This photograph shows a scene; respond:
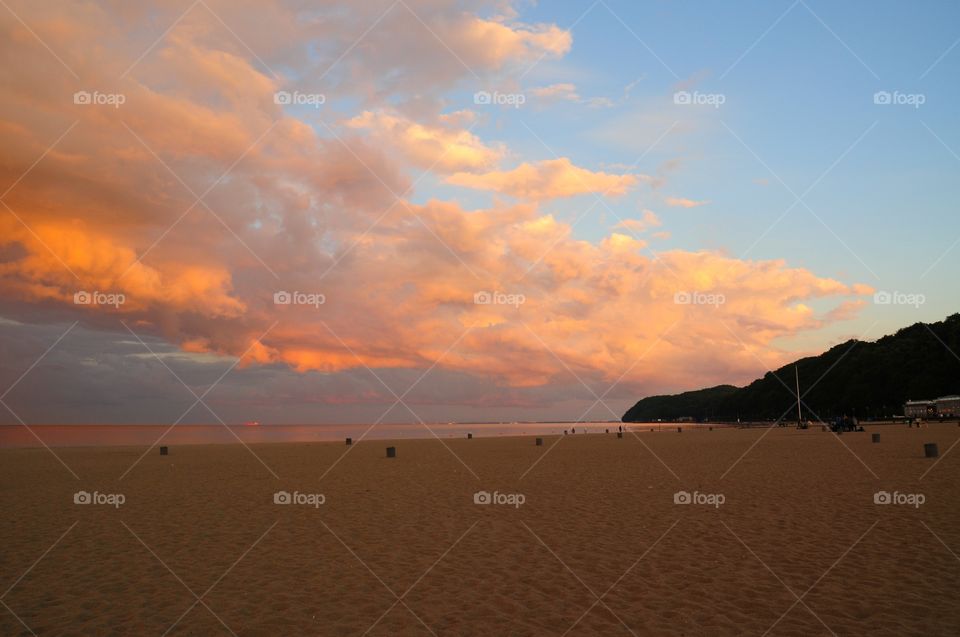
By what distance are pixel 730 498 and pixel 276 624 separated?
13551mm

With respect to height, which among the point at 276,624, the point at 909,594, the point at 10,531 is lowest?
the point at 909,594

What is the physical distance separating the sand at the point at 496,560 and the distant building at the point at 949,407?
70612 millimetres

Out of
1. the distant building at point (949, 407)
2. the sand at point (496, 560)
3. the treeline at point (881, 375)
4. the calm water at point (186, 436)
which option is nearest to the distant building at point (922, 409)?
the distant building at point (949, 407)

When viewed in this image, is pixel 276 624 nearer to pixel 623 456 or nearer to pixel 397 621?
pixel 397 621

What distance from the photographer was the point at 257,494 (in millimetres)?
19750

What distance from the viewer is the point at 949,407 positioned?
77125 millimetres

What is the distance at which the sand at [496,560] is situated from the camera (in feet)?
26.0

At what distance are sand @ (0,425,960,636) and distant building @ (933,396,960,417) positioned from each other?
2780 inches

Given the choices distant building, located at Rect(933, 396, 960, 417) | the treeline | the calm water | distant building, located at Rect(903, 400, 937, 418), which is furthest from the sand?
the treeline

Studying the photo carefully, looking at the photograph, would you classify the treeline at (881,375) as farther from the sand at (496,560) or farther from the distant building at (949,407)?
the sand at (496,560)

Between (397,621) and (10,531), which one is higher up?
(10,531)

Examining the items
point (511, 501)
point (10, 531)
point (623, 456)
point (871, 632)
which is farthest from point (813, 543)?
point (623, 456)

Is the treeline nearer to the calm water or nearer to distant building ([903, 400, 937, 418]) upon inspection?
distant building ([903, 400, 937, 418])

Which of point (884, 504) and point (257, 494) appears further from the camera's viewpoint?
point (257, 494)
